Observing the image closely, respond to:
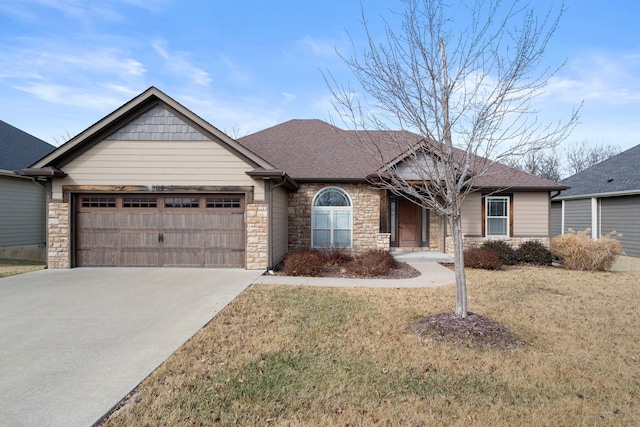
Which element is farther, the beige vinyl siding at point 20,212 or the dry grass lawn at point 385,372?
the beige vinyl siding at point 20,212

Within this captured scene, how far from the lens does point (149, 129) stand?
37.0 feet

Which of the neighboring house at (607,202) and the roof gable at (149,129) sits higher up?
the roof gable at (149,129)

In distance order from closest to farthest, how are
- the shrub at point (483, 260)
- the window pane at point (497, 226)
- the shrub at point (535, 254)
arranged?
1. the shrub at point (483, 260)
2. the shrub at point (535, 254)
3. the window pane at point (497, 226)

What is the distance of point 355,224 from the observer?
14492mm

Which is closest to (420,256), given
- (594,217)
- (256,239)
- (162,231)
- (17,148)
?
(256,239)

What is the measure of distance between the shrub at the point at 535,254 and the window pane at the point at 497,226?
1.35 m

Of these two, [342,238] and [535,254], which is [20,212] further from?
[535,254]

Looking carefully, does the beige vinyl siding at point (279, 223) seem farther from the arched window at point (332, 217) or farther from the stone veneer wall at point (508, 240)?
the stone veneer wall at point (508, 240)

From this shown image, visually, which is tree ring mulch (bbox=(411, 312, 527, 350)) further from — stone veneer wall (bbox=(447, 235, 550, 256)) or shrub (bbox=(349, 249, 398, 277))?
stone veneer wall (bbox=(447, 235, 550, 256))

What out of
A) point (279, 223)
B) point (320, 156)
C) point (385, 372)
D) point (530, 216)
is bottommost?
point (385, 372)

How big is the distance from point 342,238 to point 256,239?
14.4 feet

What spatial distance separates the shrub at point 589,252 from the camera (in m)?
12.2

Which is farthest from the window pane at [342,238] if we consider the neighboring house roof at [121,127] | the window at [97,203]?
A: the window at [97,203]

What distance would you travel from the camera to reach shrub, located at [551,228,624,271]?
12219mm
